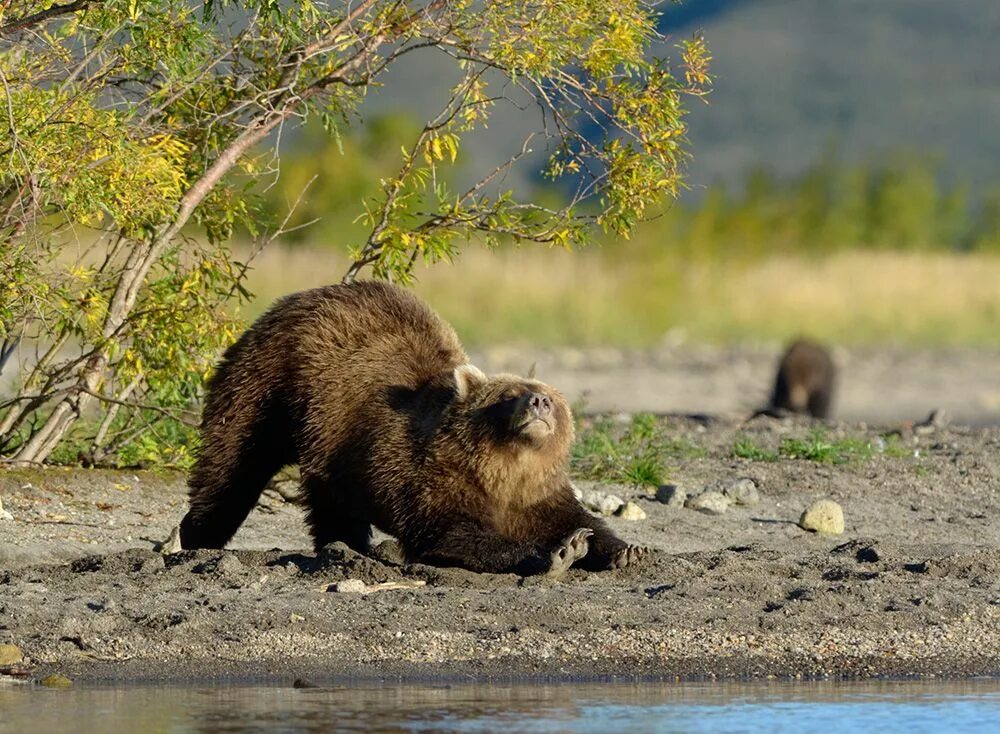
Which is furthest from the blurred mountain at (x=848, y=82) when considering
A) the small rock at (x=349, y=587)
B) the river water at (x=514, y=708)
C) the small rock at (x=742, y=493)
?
the river water at (x=514, y=708)

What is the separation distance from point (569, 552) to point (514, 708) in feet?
6.19

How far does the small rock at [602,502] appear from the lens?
33.7ft

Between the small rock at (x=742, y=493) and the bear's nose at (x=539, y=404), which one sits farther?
the small rock at (x=742, y=493)

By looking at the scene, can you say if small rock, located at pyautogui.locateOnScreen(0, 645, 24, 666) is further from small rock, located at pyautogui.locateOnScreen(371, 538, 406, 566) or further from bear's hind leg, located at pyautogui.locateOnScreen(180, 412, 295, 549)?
bear's hind leg, located at pyautogui.locateOnScreen(180, 412, 295, 549)

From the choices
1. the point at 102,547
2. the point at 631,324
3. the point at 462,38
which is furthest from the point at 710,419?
the point at 631,324

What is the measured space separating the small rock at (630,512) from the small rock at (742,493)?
0.72 meters

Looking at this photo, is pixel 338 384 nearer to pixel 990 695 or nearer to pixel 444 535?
pixel 444 535

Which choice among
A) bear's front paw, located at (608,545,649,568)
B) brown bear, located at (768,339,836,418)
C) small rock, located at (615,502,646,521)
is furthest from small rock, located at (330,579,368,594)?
brown bear, located at (768,339,836,418)

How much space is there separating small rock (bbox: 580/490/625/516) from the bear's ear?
190cm

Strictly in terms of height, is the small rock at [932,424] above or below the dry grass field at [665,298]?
below

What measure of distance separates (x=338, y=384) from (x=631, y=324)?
61.4ft

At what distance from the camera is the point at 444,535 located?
837 cm

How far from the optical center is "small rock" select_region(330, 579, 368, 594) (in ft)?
25.9

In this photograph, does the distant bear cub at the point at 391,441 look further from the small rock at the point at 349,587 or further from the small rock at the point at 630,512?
the small rock at the point at 630,512
